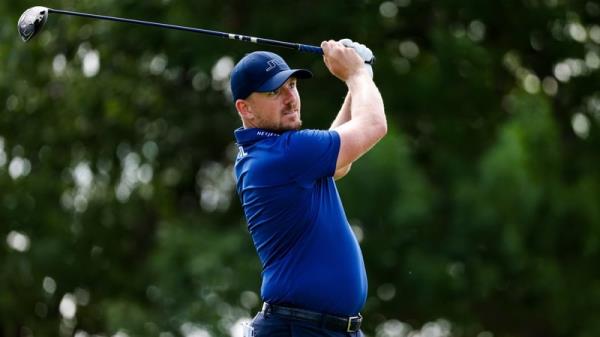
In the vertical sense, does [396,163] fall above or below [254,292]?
above

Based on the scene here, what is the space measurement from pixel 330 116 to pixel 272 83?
11.2 meters

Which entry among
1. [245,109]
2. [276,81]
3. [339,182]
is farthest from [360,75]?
[339,182]

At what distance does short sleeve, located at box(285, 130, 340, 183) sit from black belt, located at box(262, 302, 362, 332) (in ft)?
1.83

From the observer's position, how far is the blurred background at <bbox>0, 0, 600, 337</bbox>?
17.4m

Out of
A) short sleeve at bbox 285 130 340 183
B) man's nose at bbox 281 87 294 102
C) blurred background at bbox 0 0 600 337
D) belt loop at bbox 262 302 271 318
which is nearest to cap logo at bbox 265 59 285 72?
man's nose at bbox 281 87 294 102

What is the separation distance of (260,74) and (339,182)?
31.7 feet

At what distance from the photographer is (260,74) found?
22.2 feet

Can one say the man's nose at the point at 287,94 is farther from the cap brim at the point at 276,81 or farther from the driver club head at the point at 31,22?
the driver club head at the point at 31,22

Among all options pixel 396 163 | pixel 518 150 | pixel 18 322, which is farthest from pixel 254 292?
pixel 18 322

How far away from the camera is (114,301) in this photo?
19281 millimetres

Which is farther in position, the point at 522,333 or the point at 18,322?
the point at 18,322

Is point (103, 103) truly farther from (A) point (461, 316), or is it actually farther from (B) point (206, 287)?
(A) point (461, 316)

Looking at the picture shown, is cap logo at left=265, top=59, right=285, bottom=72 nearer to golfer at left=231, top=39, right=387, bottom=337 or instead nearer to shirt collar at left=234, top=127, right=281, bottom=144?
golfer at left=231, top=39, right=387, bottom=337

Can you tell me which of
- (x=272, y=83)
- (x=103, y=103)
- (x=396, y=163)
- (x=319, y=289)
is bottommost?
(x=319, y=289)
